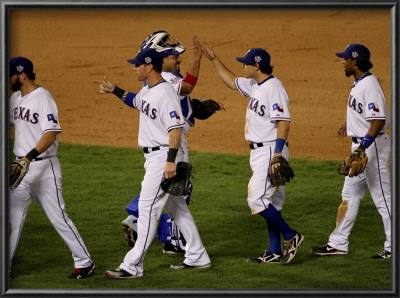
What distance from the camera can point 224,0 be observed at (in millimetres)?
6797

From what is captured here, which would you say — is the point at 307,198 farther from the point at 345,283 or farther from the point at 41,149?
the point at 41,149

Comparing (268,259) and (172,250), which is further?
(172,250)

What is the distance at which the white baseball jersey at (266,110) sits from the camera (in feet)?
25.9

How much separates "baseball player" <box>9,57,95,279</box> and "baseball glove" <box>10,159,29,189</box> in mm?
167

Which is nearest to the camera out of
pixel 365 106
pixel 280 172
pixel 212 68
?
pixel 280 172

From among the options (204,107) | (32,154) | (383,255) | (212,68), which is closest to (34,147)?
(32,154)

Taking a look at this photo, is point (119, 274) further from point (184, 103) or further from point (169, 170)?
point (184, 103)

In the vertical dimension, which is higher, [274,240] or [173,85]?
[173,85]

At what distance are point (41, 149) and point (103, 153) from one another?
497cm

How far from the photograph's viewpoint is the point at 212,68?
15.8 metres

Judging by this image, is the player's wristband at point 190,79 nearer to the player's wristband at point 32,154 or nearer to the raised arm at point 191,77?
the raised arm at point 191,77

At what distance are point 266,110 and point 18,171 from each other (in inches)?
85.0

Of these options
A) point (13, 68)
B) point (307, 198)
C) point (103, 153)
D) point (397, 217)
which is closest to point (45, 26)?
point (103, 153)

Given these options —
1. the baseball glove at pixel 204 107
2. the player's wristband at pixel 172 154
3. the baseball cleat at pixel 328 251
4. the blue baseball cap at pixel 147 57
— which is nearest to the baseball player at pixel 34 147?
the blue baseball cap at pixel 147 57
